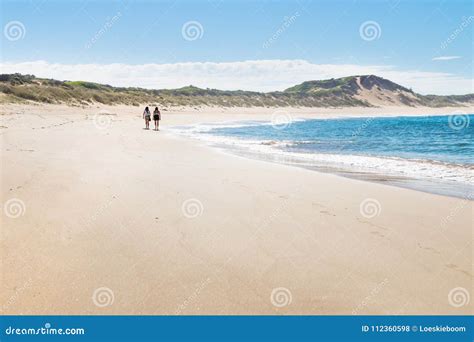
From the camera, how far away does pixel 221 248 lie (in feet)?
15.3

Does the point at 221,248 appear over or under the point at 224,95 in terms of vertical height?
under

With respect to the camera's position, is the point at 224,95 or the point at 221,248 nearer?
the point at 221,248

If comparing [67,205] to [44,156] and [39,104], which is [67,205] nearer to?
[44,156]

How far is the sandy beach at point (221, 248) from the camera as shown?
354cm

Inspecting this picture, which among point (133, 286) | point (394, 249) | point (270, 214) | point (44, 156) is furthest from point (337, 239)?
point (44, 156)

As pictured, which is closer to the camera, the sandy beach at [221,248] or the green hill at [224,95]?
the sandy beach at [221,248]

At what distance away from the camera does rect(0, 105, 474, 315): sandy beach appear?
11.6ft

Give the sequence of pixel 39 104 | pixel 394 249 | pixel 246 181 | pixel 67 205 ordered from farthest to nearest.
Result: pixel 39 104 < pixel 246 181 < pixel 67 205 < pixel 394 249

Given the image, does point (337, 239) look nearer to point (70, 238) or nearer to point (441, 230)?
point (441, 230)

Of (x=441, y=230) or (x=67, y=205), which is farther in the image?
(x=67, y=205)

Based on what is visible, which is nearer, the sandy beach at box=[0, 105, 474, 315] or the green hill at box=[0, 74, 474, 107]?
the sandy beach at box=[0, 105, 474, 315]
